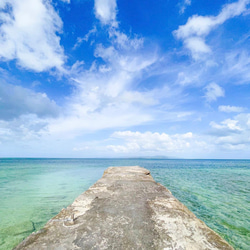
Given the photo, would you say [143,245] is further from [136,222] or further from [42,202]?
[42,202]

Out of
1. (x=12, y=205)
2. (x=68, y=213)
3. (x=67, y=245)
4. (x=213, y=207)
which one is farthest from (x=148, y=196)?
(x=12, y=205)

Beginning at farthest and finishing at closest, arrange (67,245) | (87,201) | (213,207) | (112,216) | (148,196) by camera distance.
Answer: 1. (213,207)
2. (148,196)
3. (87,201)
4. (112,216)
5. (67,245)

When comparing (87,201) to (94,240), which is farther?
(87,201)

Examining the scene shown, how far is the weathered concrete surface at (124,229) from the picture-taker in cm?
195

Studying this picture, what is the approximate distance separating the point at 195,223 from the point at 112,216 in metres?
1.36

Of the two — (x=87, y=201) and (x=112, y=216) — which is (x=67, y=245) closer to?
(x=112, y=216)

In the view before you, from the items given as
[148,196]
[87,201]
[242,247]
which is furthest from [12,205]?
[242,247]

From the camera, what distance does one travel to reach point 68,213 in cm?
289

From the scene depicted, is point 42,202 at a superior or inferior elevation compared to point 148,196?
inferior

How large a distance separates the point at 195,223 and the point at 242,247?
278 centimetres

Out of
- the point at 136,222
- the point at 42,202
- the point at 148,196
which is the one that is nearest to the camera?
the point at 136,222

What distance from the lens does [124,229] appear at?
232cm

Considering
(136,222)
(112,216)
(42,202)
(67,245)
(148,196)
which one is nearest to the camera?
(67,245)

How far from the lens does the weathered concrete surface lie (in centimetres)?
195
